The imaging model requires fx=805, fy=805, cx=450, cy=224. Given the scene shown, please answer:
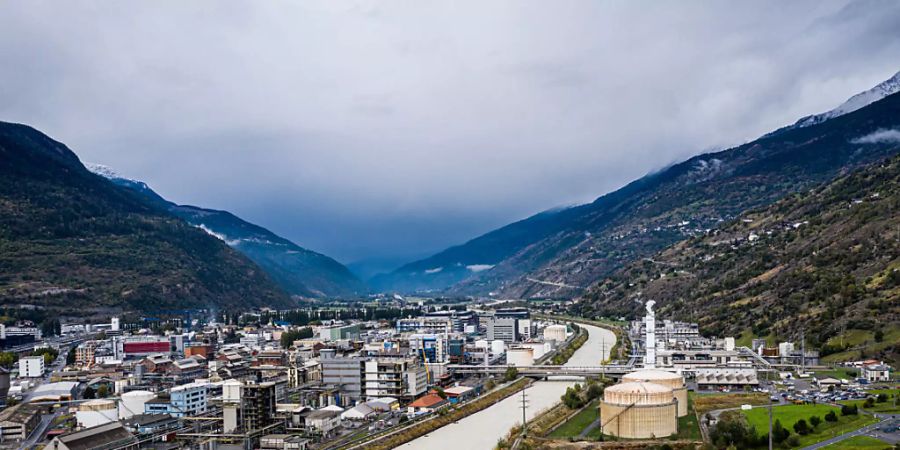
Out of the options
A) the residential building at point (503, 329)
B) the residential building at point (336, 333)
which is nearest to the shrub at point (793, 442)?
the residential building at point (336, 333)

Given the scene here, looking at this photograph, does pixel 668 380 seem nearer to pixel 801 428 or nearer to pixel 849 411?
pixel 849 411

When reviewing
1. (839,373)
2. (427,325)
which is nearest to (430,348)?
(427,325)

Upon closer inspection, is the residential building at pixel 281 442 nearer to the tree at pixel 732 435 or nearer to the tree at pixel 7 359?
the tree at pixel 732 435

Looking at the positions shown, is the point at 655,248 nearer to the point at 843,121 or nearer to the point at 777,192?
the point at 777,192

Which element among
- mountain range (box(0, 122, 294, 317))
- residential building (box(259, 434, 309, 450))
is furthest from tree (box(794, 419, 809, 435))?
mountain range (box(0, 122, 294, 317))

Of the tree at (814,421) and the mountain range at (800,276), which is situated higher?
the mountain range at (800,276)

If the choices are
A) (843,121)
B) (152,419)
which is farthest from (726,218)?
(152,419)
